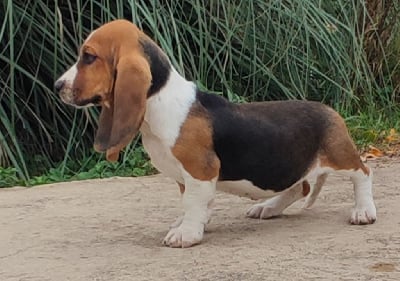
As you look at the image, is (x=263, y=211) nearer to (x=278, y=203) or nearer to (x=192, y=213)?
(x=278, y=203)

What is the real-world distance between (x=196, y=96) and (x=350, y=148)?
70cm

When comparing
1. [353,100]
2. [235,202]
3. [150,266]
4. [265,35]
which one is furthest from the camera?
[353,100]

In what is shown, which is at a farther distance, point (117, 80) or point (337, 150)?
point (337, 150)

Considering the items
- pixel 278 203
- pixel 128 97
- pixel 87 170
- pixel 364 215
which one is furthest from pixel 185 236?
pixel 87 170

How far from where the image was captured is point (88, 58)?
3.61 m

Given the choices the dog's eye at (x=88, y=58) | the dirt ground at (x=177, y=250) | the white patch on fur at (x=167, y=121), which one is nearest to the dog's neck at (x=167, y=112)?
the white patch on fur at (x=167, y=121)

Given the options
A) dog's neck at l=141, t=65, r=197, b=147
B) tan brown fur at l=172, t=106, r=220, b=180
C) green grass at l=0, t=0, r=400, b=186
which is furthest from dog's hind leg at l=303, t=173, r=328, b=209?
green grass at l=0, t=0, r=400, b=186

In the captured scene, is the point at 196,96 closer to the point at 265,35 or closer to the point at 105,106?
the point at 105,106

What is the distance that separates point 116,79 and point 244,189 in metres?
0.71

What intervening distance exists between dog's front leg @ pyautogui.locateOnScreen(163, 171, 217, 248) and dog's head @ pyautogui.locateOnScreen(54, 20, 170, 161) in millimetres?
299

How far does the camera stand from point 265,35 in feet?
22.0

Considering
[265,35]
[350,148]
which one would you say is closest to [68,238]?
[350,148]

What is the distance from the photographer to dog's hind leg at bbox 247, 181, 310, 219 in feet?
13.7

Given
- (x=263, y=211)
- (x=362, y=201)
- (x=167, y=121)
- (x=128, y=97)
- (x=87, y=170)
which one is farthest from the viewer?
(x=87, y=170)
